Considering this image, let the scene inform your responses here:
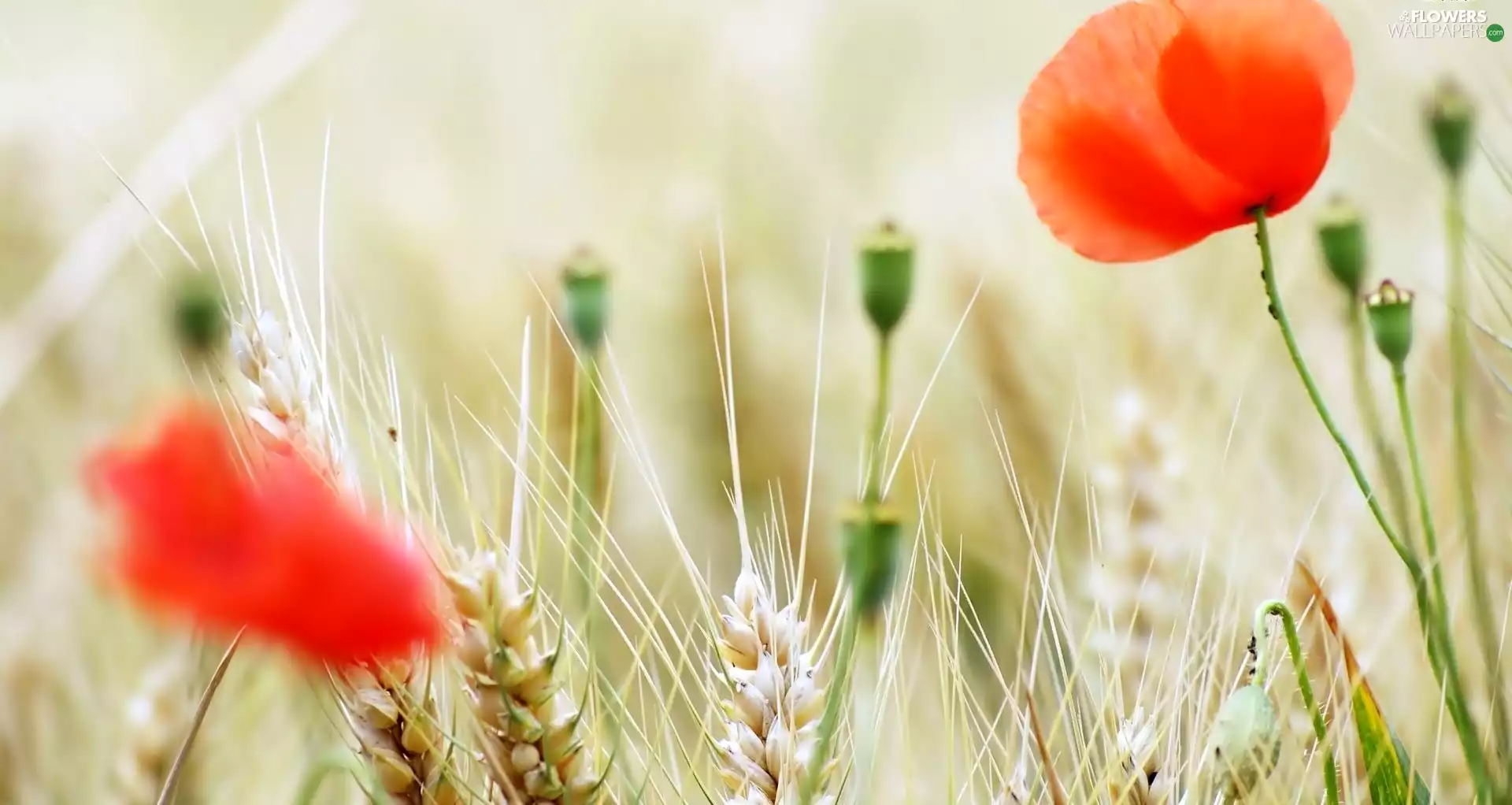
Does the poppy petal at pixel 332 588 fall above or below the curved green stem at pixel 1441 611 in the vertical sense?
above

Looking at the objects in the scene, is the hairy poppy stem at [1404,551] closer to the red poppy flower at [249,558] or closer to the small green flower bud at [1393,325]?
the small green flower bud at [1393,325]

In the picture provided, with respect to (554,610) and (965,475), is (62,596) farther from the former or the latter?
(965,475)

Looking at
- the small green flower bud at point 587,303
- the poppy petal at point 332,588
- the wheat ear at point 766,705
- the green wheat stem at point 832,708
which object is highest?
the small green flower bud at point 587,303

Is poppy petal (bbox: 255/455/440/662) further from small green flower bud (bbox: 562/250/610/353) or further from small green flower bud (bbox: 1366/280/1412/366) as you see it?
small green flower bud (bbox: 1366/280/1412/366)

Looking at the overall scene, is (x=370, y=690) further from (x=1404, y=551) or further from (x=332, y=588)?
(x=1404, y=551)

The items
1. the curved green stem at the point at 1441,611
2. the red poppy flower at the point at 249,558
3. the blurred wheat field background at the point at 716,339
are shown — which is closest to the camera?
the red poppy flower at the point at 249,558

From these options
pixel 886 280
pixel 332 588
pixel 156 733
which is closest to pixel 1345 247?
pixel 886 280

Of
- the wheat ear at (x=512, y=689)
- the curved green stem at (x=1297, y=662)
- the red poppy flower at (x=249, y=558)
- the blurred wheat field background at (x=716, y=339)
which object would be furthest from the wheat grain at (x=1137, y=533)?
the red poppy flower at (x=249, y=558)

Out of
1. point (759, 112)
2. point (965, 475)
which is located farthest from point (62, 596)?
point (759, 112)
